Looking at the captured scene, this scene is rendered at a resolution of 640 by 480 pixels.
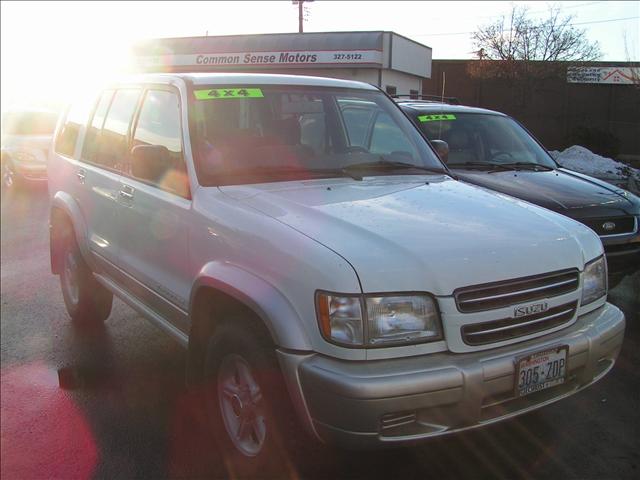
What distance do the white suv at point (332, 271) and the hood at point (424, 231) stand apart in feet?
0.04

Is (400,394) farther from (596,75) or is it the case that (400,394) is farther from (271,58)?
(596,75)

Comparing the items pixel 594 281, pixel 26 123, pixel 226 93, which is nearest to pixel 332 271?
pixel 594 281

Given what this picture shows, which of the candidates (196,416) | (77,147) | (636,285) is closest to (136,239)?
(196,416)

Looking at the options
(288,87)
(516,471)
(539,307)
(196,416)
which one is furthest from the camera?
(288,87)

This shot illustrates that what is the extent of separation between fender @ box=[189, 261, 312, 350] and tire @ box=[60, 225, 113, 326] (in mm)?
2627

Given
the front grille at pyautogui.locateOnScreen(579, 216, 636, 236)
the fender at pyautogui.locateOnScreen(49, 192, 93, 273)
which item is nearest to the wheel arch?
the fender at pyautogui.locateOnScreen(49, 192, 93, 273)

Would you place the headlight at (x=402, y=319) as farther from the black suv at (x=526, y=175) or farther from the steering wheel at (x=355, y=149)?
the black suv at (x=526, y=175)

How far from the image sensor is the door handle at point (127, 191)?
3906mm

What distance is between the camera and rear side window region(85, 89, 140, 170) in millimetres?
4230

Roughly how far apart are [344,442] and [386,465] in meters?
0.88

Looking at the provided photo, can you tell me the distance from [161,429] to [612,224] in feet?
13.3

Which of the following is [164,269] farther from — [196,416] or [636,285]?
[636,285]

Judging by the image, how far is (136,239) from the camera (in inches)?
151

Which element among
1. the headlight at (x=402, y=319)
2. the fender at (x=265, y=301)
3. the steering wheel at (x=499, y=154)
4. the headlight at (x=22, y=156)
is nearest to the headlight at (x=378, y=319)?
the headlight at (x=402, y=319)
